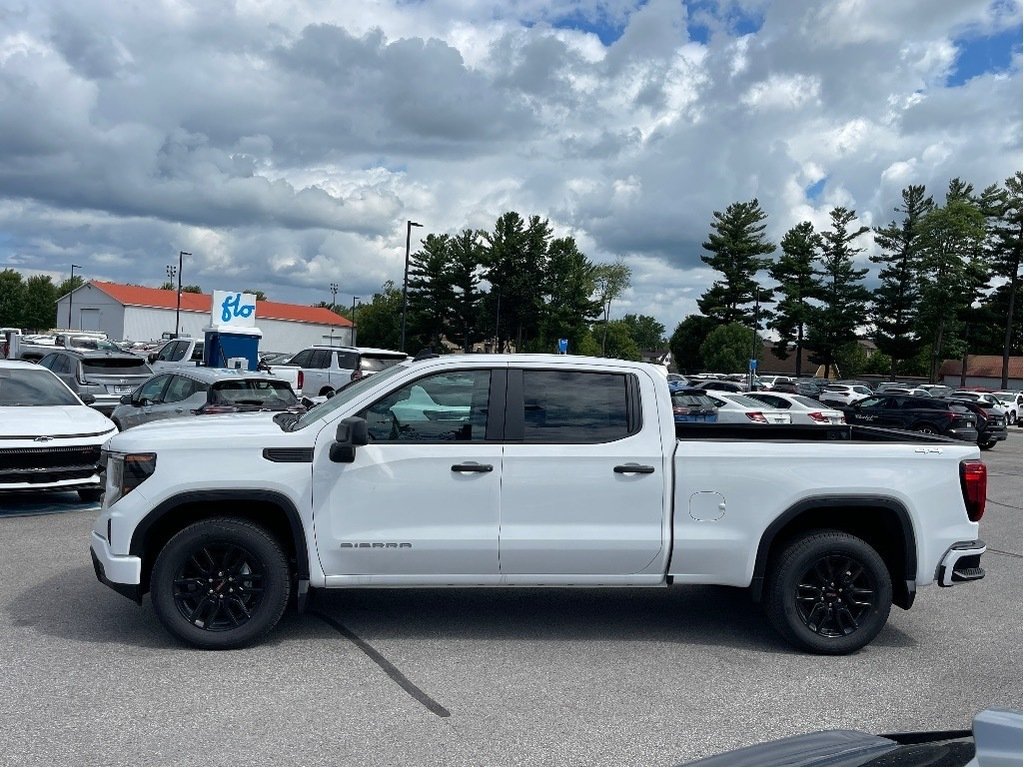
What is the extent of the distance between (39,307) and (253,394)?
411 feet

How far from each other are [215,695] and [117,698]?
464 millimetres

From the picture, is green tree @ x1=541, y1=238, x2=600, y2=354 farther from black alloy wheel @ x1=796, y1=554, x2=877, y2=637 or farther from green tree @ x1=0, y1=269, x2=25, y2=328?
green tree @ x1=0, y1=269, x2=25, y2=328

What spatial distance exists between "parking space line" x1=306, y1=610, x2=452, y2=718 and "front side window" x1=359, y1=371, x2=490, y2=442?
1.24 metres

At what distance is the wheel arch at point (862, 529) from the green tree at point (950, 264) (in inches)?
2717

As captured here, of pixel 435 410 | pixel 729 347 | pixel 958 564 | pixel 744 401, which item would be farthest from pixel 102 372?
pixel 729 347

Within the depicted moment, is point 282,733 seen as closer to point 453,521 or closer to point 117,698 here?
point 117,698

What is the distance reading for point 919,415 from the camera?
2798 centimetres

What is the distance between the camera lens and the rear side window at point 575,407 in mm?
5914

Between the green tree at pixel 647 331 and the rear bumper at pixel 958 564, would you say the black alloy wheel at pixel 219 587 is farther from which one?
the green tree at pixel 647 331

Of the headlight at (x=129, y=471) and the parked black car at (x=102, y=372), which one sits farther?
the parked black car at (x=102, y=372)

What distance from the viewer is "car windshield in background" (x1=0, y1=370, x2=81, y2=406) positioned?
11.2 metres

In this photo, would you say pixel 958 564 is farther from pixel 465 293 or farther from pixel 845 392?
pixel 465 293

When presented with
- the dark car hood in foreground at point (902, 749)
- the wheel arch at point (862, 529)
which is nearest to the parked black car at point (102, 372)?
the wheel arch at point (862, 529)

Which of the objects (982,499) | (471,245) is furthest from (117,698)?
(471,245)
